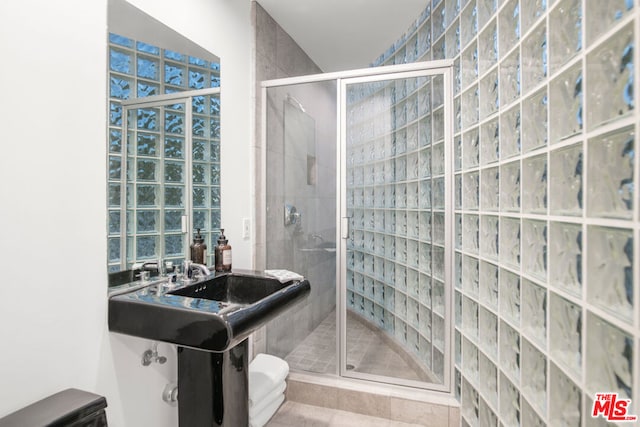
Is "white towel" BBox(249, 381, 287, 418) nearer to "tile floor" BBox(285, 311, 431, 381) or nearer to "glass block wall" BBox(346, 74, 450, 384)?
"tile floor" BBox(285, 311, 431, 381)

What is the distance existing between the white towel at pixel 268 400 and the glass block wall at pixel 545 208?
99cm

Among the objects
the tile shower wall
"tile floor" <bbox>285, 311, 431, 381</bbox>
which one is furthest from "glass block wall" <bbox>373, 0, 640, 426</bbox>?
the tile shower wall

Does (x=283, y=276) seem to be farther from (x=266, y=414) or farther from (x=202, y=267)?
(x=266, y=414)

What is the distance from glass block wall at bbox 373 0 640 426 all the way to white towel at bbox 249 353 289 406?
100cm

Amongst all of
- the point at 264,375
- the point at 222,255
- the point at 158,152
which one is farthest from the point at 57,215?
the point at 264,375

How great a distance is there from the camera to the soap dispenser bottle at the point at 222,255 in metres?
1.60

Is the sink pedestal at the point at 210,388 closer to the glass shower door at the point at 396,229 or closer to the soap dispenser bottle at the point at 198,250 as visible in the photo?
the soap dispenser bottle at the point at 198,250

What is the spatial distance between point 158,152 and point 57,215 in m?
0.47

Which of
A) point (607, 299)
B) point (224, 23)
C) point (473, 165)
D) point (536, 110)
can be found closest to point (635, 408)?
point (607, 299)

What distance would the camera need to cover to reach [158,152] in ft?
4.42

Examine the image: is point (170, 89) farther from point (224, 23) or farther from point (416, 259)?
point (416, 259)

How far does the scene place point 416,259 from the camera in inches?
77.8

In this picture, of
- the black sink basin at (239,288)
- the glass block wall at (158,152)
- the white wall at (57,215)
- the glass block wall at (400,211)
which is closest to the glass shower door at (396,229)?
the glass block wall at (400,211)

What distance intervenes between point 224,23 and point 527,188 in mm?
1677
